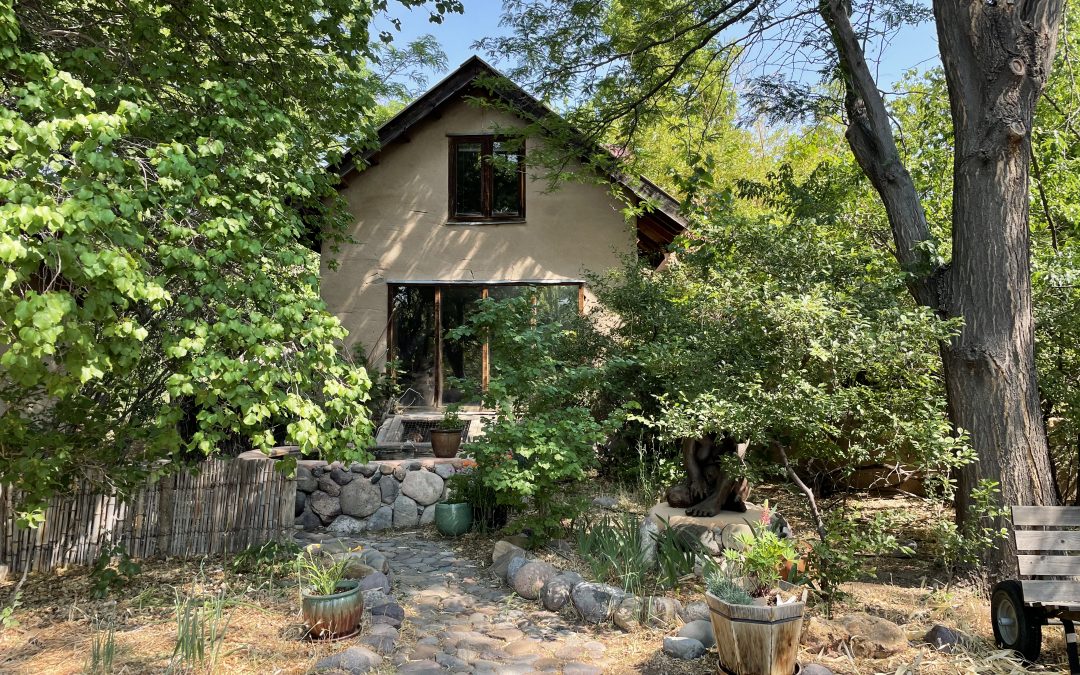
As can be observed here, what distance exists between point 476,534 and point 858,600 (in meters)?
3.67

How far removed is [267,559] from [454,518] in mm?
1928

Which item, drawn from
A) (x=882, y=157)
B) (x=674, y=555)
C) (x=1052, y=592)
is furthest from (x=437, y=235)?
(x=1052, y=592)

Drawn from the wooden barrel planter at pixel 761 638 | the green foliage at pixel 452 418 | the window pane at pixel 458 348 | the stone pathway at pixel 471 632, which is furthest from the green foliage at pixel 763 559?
the window pane at pixel 458 348

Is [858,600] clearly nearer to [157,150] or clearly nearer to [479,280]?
[157,150]

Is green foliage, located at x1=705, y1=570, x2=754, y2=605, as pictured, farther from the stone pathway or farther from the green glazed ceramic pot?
the green glazed ceramic pot

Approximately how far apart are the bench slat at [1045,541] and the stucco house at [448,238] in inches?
305

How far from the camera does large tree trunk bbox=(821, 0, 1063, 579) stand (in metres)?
5.04

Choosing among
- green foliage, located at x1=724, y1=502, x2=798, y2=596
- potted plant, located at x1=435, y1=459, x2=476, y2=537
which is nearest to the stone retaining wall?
potted plant, located at x1=435, y1=459, x2=476, y2=537

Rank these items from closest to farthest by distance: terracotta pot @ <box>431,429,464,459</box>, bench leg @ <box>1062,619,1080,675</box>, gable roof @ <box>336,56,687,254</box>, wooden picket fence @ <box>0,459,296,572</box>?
bench leg @ <box>1062,619,1080,675</box> → wooden picket fence @ <box>0,459,296,572</box> → terracotta pot @ <box>431,429,464,459</box> → gable roof @ <box>336,56,687,254</box>

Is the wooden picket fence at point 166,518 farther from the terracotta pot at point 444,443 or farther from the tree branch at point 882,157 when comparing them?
the tree branch at point 882,157

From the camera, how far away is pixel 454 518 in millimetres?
6980

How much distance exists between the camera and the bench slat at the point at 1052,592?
12.0 feet

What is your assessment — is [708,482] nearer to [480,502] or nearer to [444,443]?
[480,502]

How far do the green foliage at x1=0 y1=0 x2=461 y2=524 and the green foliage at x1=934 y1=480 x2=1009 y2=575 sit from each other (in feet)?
13.1
